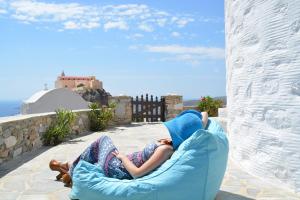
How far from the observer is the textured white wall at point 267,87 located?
4355 millimetres

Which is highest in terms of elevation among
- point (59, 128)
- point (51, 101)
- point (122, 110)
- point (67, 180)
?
point (51, 101)

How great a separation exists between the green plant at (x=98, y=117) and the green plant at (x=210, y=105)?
3548 millimetres

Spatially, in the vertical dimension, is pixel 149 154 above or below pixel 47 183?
above

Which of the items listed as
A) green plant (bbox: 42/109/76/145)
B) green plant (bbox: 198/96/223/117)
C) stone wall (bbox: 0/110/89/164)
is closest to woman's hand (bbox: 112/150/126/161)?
stone wall (bbox: 0/110/89/164)

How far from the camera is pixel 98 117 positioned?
12.0m

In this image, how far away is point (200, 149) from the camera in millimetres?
3523

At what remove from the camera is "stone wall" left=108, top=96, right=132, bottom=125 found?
1375cm

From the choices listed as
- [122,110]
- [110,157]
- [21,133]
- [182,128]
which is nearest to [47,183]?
[110,157]

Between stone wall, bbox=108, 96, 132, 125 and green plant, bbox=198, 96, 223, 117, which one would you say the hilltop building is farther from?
green plant, bbox=198, 96, 223, 117

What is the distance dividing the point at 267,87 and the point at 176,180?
201 cm

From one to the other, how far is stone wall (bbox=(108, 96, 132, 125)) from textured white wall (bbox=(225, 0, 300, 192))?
7964 mm

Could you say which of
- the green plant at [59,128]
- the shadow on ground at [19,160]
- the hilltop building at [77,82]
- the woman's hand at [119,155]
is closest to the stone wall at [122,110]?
the green plant at [59,128]

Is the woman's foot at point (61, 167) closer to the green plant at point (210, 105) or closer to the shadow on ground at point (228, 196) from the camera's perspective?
the shadow on ground at point (228, 196)

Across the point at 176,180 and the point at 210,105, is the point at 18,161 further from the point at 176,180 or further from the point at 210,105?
the point at 210,105
